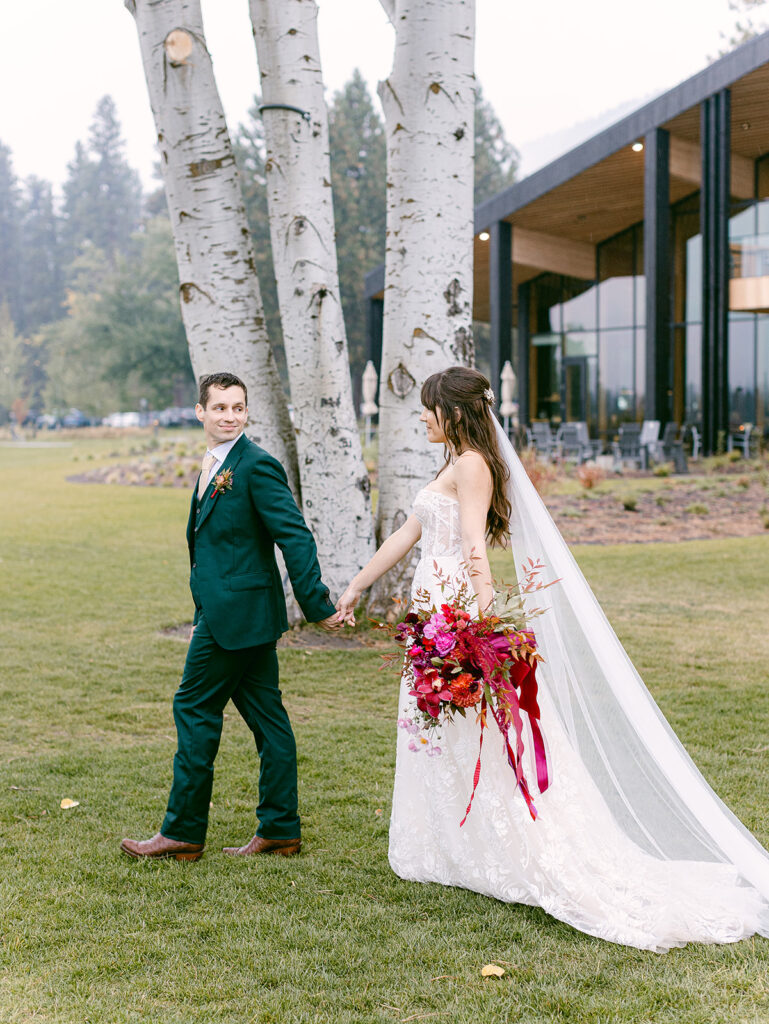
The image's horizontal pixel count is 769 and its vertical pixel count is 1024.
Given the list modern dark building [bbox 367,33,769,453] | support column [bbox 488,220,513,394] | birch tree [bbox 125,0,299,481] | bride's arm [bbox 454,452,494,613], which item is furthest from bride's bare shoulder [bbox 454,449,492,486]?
support column [bbox 488,220,513,394]

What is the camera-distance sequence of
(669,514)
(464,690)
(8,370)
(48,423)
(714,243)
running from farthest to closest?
(48,423), (8,370), (714,243), (669,514), (464,690)

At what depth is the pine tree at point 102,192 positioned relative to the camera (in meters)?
102

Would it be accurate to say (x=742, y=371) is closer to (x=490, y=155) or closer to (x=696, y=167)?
(x=696, y=167)

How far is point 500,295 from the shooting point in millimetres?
26406

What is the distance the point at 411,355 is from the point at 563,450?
17918 mm

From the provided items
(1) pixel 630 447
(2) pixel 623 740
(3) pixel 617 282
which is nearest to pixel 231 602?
(2) pixel 623 740

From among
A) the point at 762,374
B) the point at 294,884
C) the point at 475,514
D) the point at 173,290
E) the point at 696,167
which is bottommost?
the point at 294,884

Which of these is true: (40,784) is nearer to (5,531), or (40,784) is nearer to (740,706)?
(740,706)

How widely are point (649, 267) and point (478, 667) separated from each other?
2127 centimetres

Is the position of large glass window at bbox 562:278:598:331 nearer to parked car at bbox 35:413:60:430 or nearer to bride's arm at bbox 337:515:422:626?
bride's arm at bbox 337:515:422:626

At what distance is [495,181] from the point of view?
204 ft

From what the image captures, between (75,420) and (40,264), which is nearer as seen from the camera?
(75,420)

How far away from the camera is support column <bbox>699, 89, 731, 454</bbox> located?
21.7 meters

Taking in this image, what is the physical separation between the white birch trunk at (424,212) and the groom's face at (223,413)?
11.2ft
